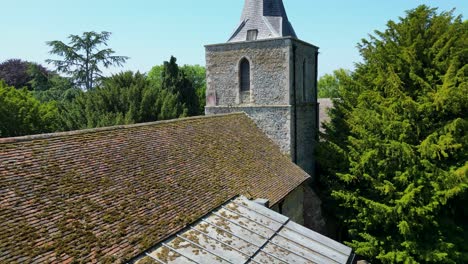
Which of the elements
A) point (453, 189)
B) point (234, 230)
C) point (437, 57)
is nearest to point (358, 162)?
point (453, 189)

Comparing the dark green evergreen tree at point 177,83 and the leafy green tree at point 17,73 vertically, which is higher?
the leafy green tree at point 17,73

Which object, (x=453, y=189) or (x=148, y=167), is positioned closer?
(x=148, y=167)

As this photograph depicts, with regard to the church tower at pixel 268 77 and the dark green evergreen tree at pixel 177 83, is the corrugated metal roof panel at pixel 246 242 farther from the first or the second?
the dark green evergreen tree at pixel 177 83

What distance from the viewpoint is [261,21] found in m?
14.9

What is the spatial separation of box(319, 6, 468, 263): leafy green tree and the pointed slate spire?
413cm

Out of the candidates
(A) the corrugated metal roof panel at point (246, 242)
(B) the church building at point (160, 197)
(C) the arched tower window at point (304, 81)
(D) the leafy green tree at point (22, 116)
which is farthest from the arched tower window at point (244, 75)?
(D) the leafy green tree at point (22, 116)

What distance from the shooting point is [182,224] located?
268 inches

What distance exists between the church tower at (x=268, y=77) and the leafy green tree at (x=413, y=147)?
239cm

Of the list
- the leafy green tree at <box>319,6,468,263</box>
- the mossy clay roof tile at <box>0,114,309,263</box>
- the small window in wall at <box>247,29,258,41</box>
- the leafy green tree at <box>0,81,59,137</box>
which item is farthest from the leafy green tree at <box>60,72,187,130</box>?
the leafy green tree at <box>319,6,468,263</box>

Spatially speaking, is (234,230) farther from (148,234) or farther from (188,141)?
(188,141)

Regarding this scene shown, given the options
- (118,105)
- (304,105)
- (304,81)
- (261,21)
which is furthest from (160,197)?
(118,105)

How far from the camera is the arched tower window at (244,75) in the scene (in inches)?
599

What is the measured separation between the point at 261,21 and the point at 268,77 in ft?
8.43

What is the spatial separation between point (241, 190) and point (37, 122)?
1590cm
